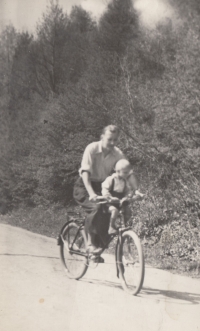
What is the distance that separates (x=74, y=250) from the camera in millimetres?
3766

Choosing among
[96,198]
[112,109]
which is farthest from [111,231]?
[112,109]

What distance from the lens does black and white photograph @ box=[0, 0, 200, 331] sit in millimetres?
3125

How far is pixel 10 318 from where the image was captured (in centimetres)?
273

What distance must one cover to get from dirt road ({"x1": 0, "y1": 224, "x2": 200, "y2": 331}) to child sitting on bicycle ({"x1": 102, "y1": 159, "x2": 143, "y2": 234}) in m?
0.67

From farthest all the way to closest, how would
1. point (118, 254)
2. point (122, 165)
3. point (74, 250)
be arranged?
point (74, 250) < point (118, 254) < point (122, 165)

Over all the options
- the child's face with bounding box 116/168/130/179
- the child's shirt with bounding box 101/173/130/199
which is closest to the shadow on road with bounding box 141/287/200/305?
the child's shirt with bounding box 101/173/130/199

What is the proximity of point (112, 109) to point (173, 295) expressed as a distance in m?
5.14

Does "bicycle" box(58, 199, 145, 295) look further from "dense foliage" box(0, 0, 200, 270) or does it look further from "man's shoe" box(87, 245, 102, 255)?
"dense foliage" box(0, 0, 200, 270)

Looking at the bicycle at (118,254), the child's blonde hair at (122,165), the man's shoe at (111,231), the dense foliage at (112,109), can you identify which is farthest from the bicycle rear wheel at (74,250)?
the dense foliage at (112,109)

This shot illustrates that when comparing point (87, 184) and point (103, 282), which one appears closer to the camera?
point (87, 184)

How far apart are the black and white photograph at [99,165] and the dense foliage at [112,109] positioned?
32 millimetres

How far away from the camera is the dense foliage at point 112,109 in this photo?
19.4ft

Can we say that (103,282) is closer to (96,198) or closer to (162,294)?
(162,294)

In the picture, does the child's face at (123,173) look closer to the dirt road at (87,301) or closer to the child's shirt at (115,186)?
the child's shirt at (115,186)
